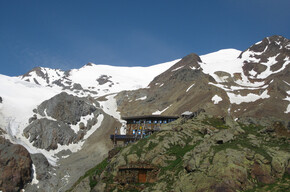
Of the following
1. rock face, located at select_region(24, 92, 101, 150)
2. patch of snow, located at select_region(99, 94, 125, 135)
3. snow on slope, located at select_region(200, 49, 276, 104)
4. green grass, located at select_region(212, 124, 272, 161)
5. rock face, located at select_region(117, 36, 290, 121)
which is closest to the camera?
green grass, located at select_region(212, 124, 272, 161)

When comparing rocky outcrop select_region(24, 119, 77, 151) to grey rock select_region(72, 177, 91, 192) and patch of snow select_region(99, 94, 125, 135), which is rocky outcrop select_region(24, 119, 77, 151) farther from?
grey rock select_region(72, 177, 91, 192)

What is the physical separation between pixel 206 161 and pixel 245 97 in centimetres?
8320

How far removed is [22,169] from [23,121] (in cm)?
3214

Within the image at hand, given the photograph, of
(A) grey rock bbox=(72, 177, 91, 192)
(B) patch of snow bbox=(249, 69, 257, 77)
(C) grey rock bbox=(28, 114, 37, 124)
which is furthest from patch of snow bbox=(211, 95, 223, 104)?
(B) patch of snow bbox=(249, 69, 257, 77)

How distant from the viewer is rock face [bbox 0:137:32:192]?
71.4 m

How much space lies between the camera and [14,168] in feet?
244

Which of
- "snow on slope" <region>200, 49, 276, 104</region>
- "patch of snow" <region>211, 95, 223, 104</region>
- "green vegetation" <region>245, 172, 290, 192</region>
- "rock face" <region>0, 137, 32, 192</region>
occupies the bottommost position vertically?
"rock face" <region>0, 137, 32, 192</region>

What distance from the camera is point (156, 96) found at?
141500 millimetres

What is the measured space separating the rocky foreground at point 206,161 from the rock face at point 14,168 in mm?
38675

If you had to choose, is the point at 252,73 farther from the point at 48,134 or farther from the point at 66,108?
the point at 48,134

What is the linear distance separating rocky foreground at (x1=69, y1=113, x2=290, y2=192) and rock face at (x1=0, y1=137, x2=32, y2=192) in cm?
3867

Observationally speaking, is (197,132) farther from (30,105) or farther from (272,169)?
(30,105)

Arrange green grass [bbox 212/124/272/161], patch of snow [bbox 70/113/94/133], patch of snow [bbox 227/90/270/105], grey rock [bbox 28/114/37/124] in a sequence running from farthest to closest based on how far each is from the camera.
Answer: patch of snow [bbox 70/113/94/133]
grey rock [bbox 28/114/37/124]
patch of snow [bbox 227/90/270/105]
green grass [bbox 212/124/272/161]

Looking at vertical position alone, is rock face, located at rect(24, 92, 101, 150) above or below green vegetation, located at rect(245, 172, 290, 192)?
above
